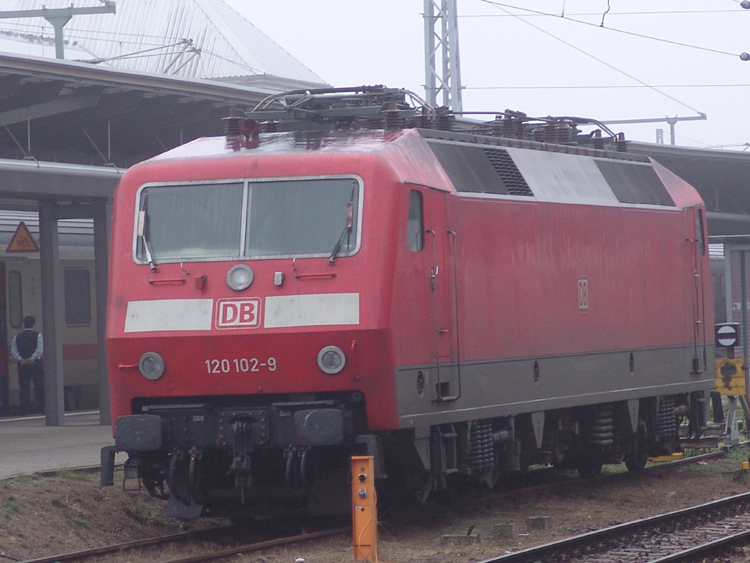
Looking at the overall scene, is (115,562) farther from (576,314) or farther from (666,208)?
(666,208)

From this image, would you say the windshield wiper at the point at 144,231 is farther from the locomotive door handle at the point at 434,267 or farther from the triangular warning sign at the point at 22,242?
the triangular warning sign at the point at 22,242

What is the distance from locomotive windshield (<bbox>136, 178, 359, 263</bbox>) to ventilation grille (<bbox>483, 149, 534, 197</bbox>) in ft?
7.79

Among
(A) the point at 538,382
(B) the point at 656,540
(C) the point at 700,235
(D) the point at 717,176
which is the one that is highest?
(D) the point at 717,176

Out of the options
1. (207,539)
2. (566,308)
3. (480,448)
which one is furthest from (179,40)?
(207,539)

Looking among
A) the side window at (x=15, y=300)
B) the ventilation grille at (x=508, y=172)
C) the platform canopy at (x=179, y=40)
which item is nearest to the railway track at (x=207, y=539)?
the ventilation grille at (x=508, y=172)

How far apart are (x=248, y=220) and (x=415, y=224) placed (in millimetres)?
1318

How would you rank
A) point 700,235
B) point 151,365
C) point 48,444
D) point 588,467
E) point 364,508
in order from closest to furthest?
point 364,508, point 151,365, point 588,467, point 48,444, point 700,235

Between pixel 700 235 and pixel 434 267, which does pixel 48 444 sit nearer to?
pixel 434 267

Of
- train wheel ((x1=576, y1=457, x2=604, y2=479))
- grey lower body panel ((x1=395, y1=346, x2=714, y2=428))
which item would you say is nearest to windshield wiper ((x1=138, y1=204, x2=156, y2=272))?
grey lower body panel ((x1=395, y1=346, x2=714, y2=428))

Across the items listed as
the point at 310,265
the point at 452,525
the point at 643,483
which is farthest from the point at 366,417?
the point at 643,483

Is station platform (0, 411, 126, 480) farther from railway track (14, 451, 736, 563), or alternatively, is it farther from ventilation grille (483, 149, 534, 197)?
ventilation grille (483, 149, 534, 197)

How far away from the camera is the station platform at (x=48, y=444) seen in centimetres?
1290

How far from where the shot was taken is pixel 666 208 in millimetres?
14742

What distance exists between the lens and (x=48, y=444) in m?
15.2
